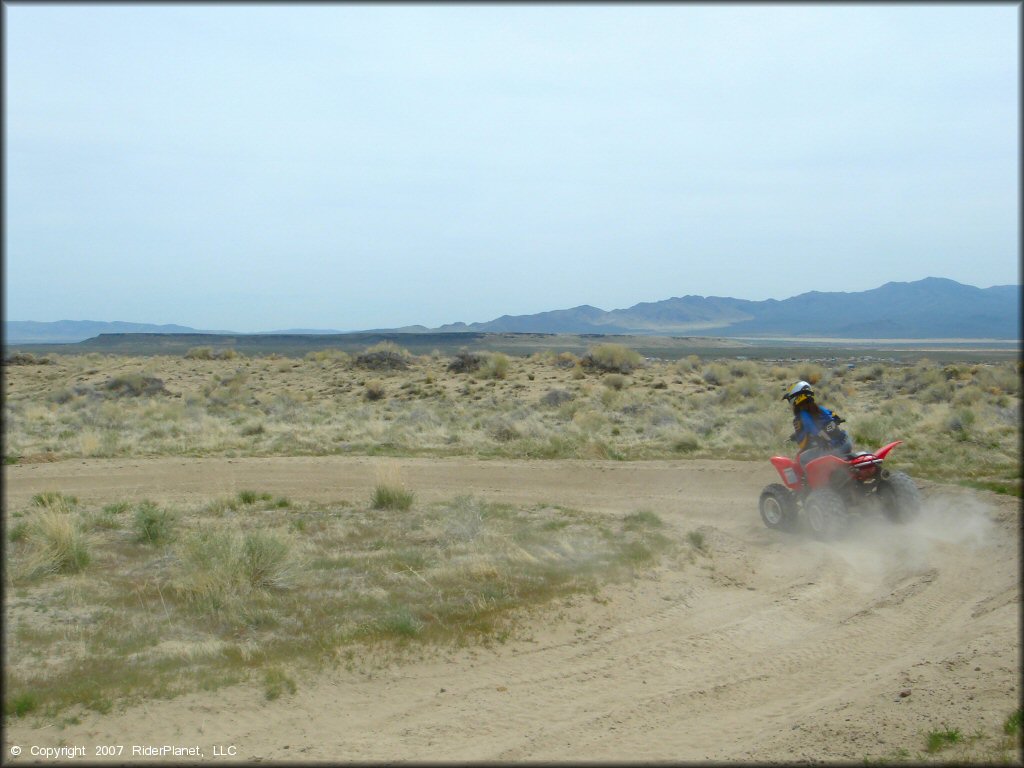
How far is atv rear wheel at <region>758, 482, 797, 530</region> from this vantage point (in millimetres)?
11141

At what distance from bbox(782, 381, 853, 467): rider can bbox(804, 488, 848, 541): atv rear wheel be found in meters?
0.57

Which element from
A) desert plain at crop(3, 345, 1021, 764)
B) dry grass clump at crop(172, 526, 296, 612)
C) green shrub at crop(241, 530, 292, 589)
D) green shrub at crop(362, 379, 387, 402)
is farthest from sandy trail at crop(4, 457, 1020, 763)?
green shrub at crop(362, 379, 387, 402)

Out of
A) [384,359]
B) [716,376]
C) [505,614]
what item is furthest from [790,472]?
[384,359]

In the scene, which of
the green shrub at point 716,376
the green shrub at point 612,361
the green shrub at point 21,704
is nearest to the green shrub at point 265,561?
the green shrub at point 21,704

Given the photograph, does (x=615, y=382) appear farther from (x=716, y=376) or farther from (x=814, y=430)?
(x=814, y=430)

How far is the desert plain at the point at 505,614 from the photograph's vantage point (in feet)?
19.4

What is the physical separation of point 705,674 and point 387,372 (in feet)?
143

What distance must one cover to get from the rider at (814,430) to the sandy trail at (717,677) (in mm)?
1088

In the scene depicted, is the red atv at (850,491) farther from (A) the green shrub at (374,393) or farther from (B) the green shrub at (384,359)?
(B) the green shrub at (384,359)

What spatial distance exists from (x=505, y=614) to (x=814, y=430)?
204 inches

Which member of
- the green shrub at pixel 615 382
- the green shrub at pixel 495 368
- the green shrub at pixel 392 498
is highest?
the green shrub at pixel 495 368

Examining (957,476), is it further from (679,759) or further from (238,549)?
(238,549)

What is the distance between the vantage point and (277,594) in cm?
897

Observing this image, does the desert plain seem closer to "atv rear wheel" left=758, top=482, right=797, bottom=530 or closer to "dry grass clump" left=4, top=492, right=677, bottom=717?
"dry grass clump" left=4, top=492, right=677, bottom=717
